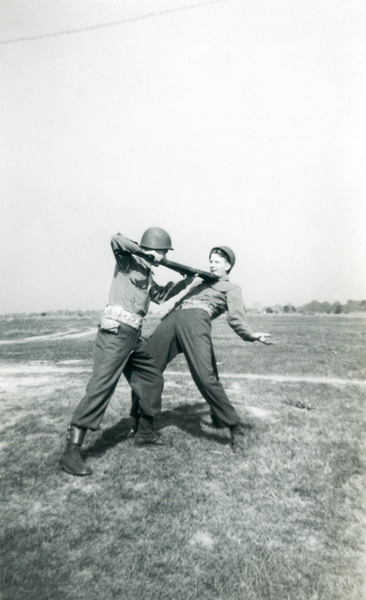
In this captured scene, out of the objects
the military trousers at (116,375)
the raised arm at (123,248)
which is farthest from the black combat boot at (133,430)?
the raised arm at (123,248)

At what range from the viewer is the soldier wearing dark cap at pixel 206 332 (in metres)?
4.37

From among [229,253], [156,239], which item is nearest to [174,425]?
[229,253]

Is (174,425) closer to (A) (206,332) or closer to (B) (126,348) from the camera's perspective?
(A) (206,332)

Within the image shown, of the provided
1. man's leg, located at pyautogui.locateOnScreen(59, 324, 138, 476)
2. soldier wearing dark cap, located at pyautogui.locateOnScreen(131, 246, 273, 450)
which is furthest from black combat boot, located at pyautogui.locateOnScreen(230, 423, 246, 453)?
man's leg, located at pyautogui.locateOnScreen(59, 324, 138, 476)

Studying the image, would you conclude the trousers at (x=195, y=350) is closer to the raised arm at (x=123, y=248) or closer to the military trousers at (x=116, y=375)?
the military trousers at (x=116, y=375)

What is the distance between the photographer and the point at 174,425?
504 centimetres

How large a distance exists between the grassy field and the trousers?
386 mm

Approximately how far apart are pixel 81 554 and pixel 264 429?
8.99 ft

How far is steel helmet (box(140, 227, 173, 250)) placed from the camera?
4203 millimetres

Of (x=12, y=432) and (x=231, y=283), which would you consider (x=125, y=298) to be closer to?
(x=231, y=283)

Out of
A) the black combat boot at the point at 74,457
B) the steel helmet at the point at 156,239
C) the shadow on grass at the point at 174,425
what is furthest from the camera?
→ the shadow on grass at the point at 174,425

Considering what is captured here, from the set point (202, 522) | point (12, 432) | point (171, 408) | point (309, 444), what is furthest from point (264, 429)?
point (12, 432)

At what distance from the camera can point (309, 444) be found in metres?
4.43

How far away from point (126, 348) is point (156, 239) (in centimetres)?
107
